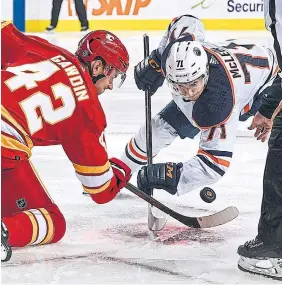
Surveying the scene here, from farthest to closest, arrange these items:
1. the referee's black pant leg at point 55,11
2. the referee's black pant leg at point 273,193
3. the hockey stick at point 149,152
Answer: the referee's black pant leg at point 55,11 → the hockey stick at point 149,152 → the referee's black pant leg at point 273,193

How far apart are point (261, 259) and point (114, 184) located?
482mm

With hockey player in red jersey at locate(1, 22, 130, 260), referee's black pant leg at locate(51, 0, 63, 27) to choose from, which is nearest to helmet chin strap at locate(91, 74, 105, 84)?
hockey player in red jersey at locate(1, 22, 130, 260)

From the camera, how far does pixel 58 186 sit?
3336mm

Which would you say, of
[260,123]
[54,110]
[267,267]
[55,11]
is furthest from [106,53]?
[55,11]

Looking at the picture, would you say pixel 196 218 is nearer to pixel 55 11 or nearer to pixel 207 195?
pixel 207 195

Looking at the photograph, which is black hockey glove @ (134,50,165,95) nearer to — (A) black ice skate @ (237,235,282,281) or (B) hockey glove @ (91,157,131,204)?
(B) hockey glove @ (91,157,131,204)

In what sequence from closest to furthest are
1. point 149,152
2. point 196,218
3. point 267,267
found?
point 267,267 < point 196,218 < point 149,152

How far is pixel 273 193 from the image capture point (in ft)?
7.77

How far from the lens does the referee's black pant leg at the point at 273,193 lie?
2.34m

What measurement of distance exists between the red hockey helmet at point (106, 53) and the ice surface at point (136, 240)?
503mm

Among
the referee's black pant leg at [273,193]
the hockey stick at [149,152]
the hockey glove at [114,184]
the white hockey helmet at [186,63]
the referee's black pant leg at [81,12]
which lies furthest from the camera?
the referee's black pant leg at [81,12]

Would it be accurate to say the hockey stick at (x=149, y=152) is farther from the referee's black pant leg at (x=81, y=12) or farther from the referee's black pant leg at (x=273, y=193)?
the referee's black pant leg at (x=81, y=12)

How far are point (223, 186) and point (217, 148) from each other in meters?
A: 0.59

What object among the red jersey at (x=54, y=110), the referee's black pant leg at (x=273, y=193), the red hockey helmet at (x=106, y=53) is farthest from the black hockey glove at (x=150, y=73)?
the referee's black pant leg at (x=273, y=193)
